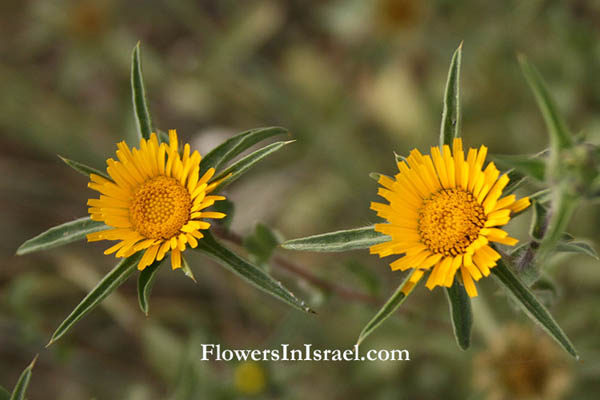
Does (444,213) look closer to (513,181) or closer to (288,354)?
(513,181)

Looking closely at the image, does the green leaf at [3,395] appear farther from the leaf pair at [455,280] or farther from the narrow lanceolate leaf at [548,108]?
the narrow lanceolate leaf at [548,108]

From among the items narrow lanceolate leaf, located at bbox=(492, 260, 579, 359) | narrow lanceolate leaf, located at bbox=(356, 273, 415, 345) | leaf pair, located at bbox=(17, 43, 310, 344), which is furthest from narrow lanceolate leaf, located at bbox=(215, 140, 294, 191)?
narrow lanceolate leaf, located at bbox=(492, 260, 579, 359)

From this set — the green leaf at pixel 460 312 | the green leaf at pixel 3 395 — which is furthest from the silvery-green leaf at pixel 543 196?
the green leaf at pixel 3 395

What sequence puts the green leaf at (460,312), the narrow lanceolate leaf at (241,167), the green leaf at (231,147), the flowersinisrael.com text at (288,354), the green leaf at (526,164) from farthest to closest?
the flowersinisrael.com text at (288,354) < the green leaf at (231,147) < the narrow lanceolate leaf at (241,167) < the green leaf at (460,312) < the green leaf at (526,164)

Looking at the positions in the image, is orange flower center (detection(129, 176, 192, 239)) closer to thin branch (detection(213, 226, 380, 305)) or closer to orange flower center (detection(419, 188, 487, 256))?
thin branch (detection(213, 226, 380, 305))

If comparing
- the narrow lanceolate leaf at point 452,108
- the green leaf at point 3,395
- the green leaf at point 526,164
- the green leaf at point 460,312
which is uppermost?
the narrow lanceolate leaf at point 452,108

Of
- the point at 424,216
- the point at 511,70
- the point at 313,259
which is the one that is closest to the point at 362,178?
the point at 313,259

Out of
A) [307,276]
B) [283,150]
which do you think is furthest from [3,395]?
[283,150]
